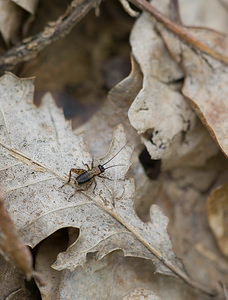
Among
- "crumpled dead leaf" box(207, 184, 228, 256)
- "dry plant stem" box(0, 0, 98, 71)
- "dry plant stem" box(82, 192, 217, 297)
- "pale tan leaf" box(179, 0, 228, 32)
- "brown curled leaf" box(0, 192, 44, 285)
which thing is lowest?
"crumpled dead leaf" box(207, 184, 228, 256)

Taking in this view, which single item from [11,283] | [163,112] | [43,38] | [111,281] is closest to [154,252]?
[111,281]

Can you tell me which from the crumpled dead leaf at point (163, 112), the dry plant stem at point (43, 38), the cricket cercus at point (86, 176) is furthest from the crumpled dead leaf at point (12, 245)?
the dry plant stem at point (43, 38)

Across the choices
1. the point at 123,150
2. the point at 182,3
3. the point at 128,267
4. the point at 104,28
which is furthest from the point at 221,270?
the point at 104,28

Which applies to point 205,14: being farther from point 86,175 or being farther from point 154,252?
point 154,252

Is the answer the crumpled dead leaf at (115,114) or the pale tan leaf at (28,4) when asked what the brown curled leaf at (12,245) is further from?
the pale tan leaf at (28,4)

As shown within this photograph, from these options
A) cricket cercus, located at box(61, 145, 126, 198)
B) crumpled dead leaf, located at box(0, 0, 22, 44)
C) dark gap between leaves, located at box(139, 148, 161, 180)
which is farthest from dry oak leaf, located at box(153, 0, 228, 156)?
crumpled dead leaf, located at box(0, 0, 22, 44)

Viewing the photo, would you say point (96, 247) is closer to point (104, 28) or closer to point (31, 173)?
point (31, 173)

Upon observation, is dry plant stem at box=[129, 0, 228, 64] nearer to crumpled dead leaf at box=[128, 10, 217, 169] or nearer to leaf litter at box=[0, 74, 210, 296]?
crumpled dead leaf at box=[128, 10, 217, 169]
